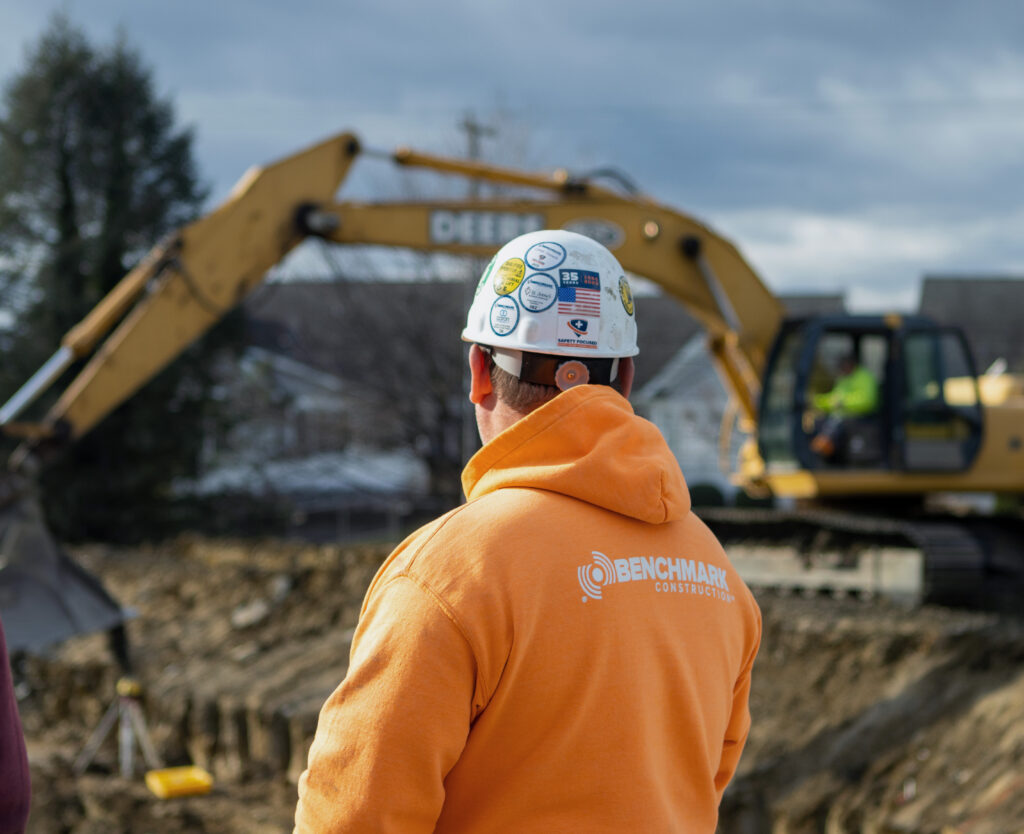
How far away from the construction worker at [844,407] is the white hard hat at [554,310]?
302 inches

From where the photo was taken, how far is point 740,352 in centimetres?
1036

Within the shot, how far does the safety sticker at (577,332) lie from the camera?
1.86 meters

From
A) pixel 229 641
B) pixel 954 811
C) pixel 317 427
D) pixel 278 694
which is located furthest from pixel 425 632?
pixel 317 427

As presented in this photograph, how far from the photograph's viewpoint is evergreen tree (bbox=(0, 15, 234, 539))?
19500 millimetres

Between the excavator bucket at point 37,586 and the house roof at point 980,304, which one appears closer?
the excavator bucket at point 37,586

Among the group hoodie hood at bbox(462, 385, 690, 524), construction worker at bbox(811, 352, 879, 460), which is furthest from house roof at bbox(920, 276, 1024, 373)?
hoodie hood at bbox(462, 385, 690, 524)

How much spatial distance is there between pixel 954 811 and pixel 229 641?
6.85 meters

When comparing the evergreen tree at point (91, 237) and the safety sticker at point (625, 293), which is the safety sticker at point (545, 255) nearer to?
the safety sticker at point (625, 293)

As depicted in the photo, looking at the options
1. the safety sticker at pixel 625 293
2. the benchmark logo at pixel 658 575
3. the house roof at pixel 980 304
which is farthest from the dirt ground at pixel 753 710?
the house roof at pixel 980 304

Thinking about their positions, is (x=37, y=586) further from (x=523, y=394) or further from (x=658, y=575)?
(x=658, y=575)

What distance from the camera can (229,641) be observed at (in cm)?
1020

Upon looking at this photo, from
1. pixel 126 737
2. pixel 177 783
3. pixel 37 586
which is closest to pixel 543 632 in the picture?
pixel 177 783

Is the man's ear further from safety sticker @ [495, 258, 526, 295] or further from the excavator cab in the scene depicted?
the excavator cab

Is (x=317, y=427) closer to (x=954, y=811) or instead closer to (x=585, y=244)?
(x=954, y=811)
